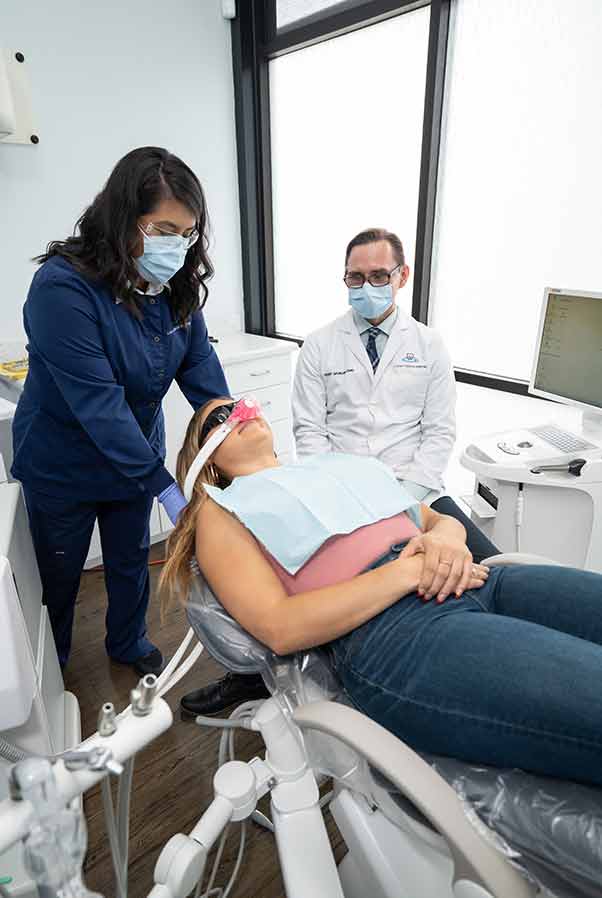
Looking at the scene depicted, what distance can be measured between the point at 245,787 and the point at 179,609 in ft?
4.38

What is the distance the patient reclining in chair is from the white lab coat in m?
0.52

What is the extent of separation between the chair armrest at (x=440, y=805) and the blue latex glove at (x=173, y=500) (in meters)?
0.59

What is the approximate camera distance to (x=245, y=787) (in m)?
0.82

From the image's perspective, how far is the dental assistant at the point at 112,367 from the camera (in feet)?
3.99

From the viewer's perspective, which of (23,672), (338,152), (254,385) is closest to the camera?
(23,672)

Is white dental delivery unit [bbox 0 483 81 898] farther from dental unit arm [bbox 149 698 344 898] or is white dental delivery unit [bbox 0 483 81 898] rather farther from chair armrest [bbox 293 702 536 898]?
chair armrest [bbox 293 702 536 898]

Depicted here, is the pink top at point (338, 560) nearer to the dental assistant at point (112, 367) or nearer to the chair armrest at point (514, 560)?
the chair armrest at point (514, 560)

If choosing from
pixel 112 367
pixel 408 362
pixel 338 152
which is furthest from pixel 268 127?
pixel 112 367

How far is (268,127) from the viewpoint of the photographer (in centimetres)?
300

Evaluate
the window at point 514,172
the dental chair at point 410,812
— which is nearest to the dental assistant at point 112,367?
the dental chair at point 410,812

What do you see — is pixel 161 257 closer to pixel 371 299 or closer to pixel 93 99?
pixel 371 299

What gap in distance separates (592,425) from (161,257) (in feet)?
4.58

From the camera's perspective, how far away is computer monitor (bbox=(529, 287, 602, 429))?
5.31ft

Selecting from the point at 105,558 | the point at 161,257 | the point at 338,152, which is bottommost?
the point at 105,558
